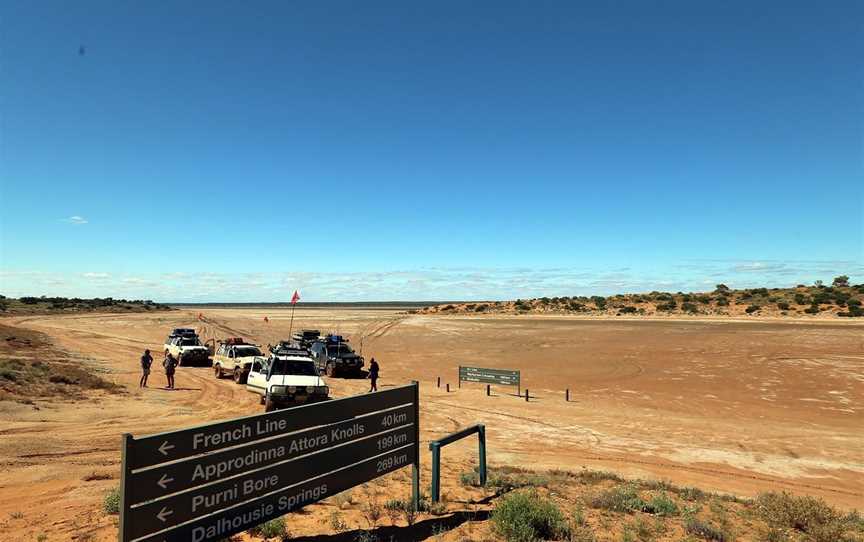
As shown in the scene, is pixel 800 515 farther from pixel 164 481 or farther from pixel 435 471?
pixel 164 481

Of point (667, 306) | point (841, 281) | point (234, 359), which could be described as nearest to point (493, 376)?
point (234, 359)

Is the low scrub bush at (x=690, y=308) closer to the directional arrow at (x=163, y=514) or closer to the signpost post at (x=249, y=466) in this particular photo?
the signpost post at (x=249, y=466)

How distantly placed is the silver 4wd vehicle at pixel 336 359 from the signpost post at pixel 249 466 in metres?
21.2

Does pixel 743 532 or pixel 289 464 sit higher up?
pixel 289 464

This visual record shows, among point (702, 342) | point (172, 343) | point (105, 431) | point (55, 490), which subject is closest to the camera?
point (55, 490)

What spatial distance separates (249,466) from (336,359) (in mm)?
22859

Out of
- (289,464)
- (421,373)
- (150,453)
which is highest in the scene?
(150,453)

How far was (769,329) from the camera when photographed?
155 feet

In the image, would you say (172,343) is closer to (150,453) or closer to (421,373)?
(421,373)

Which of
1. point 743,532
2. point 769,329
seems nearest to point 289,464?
point 743,532

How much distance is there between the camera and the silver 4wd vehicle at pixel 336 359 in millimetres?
27438

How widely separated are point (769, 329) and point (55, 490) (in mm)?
53645

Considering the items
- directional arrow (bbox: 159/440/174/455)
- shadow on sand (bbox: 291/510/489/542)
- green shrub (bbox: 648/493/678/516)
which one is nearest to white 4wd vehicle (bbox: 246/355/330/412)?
shadow on sand (bbox: 291/510/489/542)

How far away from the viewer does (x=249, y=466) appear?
5.04 metres
